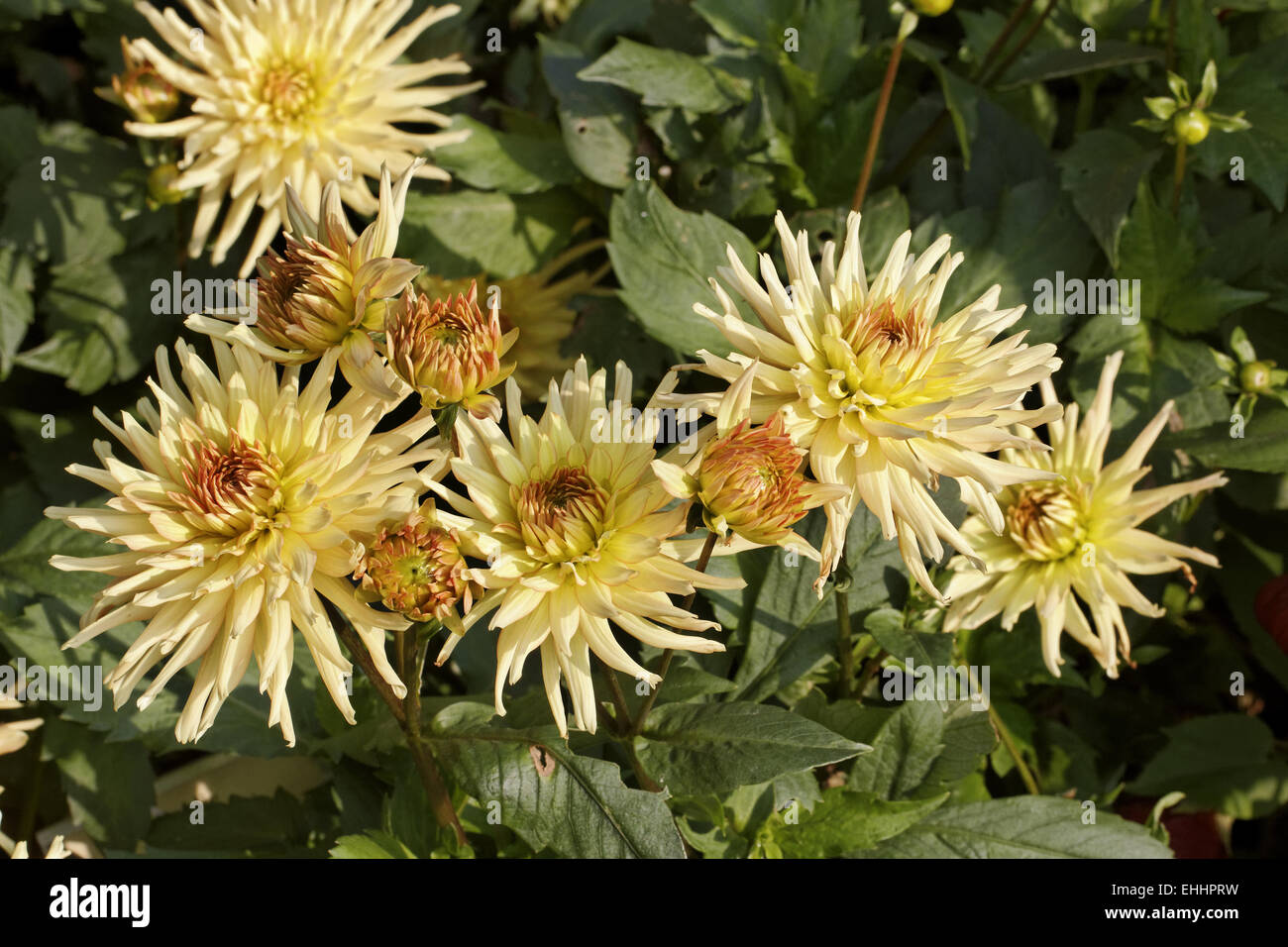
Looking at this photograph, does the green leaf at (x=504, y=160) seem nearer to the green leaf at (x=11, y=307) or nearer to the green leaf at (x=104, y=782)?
the green leaf at (x=11, y=307)

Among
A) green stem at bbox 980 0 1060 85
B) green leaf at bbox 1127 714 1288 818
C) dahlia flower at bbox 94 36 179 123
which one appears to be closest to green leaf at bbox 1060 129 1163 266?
green stem at bbox 980 0 1060 85

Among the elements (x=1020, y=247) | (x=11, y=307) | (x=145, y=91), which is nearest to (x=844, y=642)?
(x=1020, y=247)

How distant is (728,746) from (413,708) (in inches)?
13.0

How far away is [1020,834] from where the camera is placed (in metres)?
1.35

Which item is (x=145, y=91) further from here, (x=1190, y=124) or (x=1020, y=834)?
(x=1020, y=834)

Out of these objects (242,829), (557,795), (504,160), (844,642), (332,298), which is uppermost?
(504,160)

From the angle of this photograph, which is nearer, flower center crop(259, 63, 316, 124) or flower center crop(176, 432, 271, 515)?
flower center crop(176, 432, 271, 515)

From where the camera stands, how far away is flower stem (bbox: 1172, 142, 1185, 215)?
5.12ft

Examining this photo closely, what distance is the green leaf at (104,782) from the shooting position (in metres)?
1.50

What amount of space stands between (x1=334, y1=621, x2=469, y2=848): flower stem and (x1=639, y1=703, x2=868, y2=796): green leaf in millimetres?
228

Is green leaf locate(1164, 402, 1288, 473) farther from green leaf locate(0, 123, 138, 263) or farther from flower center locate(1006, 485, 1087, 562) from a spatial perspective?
green leaf locate(0, 123, 138, 263)

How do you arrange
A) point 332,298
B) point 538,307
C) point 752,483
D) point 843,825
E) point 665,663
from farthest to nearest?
point 538,307 < point 843,825 < point 665,663 < point 332,298 < point 752,483

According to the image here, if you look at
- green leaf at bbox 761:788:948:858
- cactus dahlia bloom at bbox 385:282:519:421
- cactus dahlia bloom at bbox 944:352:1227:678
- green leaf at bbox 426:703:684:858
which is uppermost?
cactus dahlia bloom at bbox 385:282:519:421
